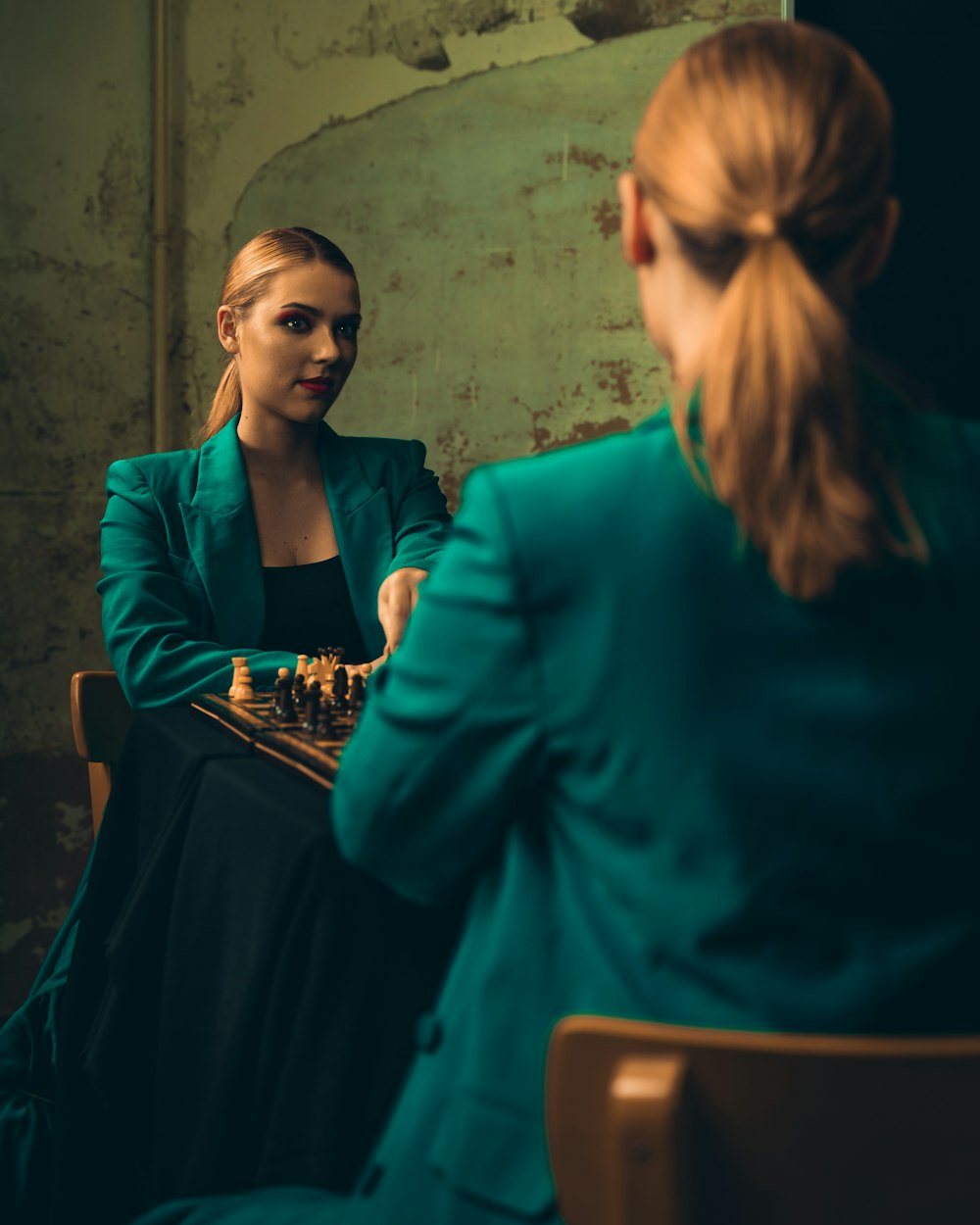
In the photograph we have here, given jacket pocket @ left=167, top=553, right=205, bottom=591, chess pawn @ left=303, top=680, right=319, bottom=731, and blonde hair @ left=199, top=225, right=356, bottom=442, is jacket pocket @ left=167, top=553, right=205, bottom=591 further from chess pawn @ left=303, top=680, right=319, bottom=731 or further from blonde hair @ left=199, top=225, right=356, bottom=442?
chess pawn @ left=303, top=680, right=319, bottom=731

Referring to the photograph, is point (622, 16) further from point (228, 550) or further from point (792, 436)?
point (792, 436)

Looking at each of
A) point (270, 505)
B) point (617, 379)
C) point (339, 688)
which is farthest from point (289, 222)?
point (339, 688)

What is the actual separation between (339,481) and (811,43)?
2.11 m

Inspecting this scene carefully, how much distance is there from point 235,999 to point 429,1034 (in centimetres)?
43

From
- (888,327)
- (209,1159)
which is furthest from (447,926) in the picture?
(888,327)

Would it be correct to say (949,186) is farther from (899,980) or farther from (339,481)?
(899,980)

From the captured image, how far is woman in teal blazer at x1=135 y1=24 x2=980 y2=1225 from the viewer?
0.96 meters

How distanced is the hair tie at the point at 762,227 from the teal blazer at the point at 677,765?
158mm

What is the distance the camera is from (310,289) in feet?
9.45

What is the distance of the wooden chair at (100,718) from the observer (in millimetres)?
2664

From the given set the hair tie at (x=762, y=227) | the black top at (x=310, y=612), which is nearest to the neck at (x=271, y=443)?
the black top at (x=310, y=612)

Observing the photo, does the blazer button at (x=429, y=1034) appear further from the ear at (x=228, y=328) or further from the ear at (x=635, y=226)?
the ear at (x=228, y=328)

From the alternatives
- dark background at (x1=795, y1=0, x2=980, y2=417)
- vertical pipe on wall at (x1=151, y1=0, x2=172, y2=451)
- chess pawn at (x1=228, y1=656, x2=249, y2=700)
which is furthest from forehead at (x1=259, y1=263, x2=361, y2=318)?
vertical pipe on wall at (x1=151, y1=0, x2=172, y2=451)

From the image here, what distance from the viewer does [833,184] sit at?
999 millimetres
